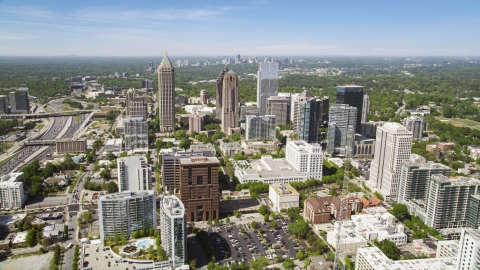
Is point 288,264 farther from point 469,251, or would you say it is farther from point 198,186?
point 469,251

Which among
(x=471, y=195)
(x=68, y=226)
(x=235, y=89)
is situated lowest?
(x=68, y=226)

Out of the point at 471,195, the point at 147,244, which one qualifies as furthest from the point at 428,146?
the point at 147,244

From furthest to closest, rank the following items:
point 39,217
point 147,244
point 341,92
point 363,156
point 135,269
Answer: point 341,92 → point 363,156 → point 39,217 → point 147,244 → point 135,269

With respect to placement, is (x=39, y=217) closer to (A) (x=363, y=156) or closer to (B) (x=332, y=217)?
(B) (x=332, y=217)

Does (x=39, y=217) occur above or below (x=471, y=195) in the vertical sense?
below

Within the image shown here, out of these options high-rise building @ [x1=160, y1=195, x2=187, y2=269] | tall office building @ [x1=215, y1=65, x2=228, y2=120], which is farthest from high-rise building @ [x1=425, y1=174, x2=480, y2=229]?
tall office building @ [x1=215, y1=65, x2=228, y2=120]

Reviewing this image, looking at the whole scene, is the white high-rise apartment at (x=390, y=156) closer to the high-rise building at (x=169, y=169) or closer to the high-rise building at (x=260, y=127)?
the high-rise building at (x=169, y=169)

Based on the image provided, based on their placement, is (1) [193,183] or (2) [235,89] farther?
(2) [235,89]

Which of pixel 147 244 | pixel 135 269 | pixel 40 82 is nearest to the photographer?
pixel 135 269
